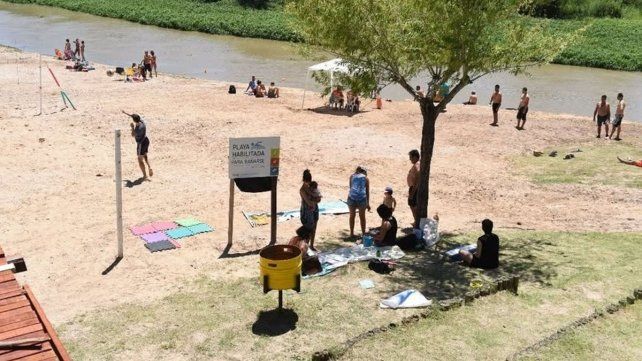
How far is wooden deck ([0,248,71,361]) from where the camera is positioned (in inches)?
223

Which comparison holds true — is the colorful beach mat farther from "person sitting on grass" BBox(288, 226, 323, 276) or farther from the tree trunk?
the tree trunk

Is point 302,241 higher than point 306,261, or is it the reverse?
point 302,241

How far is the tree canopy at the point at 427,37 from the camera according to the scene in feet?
37.4

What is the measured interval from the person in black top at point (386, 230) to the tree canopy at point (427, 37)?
4.93ft

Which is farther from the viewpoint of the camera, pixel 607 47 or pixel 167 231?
pixel 607 47

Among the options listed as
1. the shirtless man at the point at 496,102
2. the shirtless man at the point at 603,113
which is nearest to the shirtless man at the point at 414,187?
the shirtless man at the point at 603,113

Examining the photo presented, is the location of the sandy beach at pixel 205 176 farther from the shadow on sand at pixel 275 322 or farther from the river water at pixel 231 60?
the river water at pixel 231 60

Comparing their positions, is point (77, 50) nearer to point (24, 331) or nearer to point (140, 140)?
point (140, 140)

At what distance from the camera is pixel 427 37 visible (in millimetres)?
11578

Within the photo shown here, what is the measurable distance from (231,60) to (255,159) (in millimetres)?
32371

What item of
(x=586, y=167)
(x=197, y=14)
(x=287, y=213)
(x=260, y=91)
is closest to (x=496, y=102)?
(x=586, y=167)

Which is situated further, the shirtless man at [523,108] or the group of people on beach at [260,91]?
the group of people on beach at [260,91]

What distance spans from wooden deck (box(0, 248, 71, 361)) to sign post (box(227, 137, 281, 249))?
545 centimetres

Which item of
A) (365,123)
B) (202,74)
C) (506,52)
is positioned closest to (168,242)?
(506,52)
